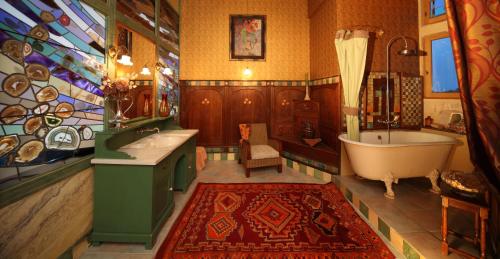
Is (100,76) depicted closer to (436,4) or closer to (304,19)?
(304,19)

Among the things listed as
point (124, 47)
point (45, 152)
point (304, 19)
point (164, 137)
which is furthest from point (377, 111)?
point (45, 152)

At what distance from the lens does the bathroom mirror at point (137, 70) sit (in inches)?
102

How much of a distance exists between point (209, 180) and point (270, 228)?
1.72 m

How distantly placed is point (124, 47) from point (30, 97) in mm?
1284

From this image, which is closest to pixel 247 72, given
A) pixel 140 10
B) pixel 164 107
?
pixel 164 107

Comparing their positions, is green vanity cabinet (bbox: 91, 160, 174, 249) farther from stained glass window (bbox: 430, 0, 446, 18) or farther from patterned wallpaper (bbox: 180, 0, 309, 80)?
stained glass window (bbox: 430, 0, 446, 18)

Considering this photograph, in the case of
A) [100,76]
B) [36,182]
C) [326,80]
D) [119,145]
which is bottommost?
[36,182]

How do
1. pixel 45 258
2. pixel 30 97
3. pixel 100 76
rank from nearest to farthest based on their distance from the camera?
pixel 30 97
pixel 45 258
pixel 100 76

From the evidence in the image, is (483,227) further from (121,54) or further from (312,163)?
(121,54)

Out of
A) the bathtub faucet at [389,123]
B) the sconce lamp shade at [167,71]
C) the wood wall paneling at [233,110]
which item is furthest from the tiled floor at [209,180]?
the sconce lamp shade at [167,71]

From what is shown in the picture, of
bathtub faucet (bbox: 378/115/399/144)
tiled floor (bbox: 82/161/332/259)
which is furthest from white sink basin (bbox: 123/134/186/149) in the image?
bathtub faucet (bbox: 378/115/399/144)

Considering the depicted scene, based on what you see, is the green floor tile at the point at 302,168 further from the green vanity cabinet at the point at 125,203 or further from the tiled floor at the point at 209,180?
the green vanity cabinet at the point at 125,203

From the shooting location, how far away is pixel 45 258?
1661 mm

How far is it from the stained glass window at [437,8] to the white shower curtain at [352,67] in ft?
4.30
